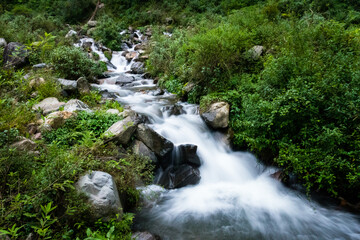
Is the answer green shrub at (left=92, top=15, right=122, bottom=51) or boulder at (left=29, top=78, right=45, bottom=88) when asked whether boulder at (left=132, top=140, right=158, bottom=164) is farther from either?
green shrub at (left=92, top=15, right=122, bottom=51)

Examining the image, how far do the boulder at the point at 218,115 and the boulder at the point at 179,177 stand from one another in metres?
1.69

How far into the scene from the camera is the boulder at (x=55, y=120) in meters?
4.98

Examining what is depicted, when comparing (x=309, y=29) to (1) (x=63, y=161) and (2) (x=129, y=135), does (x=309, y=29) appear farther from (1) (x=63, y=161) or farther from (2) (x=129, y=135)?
(1) (x=63, y=161)

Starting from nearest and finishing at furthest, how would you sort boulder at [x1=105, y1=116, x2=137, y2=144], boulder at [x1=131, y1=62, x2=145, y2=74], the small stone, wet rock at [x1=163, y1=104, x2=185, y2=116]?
the small stone, boulder at [x1=105, y1=116, x2=137, y2=144], wet rock at [x1=163, y1=104, x2=185, y2=116], boulder at [x1=131, y1=62, x2=145, y2=74]

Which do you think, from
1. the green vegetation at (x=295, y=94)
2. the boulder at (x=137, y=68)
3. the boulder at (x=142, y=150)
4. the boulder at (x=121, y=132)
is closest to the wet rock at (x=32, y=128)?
the boulder at (x=121, y=132)

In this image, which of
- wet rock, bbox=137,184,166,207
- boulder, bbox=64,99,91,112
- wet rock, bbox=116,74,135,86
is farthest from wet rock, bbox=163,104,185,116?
wet rock, bbox=116,74,135,86

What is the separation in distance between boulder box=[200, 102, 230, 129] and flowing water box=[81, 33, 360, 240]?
34 cm

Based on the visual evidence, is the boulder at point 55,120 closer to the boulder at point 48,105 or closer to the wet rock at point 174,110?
Answer: the boulder at point 48,105

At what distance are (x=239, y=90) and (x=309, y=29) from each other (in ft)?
10.2

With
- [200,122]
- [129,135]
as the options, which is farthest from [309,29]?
[129,135]

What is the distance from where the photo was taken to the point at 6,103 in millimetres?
5332

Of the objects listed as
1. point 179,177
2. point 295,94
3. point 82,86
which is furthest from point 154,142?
point 82,86

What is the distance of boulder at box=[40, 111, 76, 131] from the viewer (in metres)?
4.98

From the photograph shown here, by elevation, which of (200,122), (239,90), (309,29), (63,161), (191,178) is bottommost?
(191,178)
